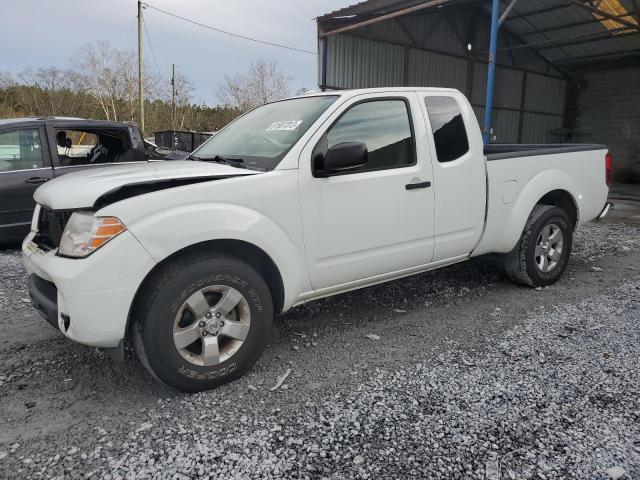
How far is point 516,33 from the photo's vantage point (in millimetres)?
19016

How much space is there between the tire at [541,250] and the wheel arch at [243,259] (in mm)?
2528

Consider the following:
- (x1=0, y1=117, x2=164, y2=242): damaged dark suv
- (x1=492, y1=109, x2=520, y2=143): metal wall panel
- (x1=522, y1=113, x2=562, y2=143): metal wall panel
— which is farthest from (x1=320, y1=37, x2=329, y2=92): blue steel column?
(x1=522, y1=113, x2=562, y2=143): metal wall panel

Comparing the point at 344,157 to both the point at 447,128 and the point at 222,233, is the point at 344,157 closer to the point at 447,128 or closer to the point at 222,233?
the point at 222,233

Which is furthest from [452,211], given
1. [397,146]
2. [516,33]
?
[516,33]

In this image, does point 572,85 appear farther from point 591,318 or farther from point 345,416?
point 345,416

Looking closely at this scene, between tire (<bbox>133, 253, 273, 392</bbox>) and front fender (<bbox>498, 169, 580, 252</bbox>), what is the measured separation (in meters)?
2.42

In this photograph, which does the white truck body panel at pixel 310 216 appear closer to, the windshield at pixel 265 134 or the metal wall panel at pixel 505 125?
the windshield at pixel 265 134

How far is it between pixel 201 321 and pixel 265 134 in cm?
145

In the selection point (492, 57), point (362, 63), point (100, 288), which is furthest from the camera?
point (362, 63)

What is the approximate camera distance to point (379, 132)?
343cm

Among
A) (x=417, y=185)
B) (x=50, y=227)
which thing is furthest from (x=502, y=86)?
(x=50, y=227)

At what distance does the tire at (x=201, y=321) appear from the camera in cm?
252

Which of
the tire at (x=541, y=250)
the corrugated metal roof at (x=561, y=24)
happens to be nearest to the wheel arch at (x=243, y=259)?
the tire at (x=541, y=250)

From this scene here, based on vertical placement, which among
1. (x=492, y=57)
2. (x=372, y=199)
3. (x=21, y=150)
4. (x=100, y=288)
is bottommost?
(x=100, y=288)
